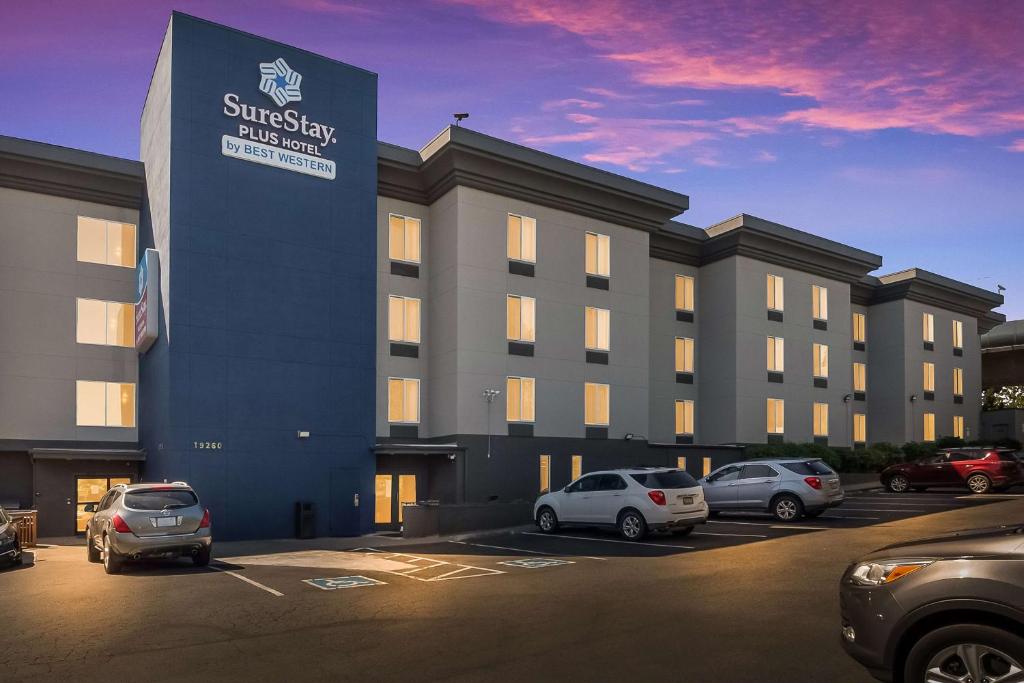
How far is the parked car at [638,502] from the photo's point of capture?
20.7 m

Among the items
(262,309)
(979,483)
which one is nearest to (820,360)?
(979,483)

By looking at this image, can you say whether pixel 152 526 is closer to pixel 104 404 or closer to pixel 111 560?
pixel 111 560

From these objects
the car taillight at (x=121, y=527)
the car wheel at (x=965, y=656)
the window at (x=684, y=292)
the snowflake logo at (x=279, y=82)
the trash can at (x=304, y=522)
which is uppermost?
the snowflake logo at (x=279, y=82)

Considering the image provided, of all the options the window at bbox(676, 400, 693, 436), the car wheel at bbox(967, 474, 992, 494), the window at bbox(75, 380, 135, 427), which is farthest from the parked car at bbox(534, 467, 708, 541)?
the window at bbox(676, 400, 693, 436)

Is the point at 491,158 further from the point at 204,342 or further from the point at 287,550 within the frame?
the point at 287,550

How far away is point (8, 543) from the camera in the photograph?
1856 cm

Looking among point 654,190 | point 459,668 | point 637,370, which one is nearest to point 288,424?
point 637,370

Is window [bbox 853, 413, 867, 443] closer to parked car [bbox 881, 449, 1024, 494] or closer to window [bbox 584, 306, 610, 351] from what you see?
parked car [bbox 881, 449, 1024, 494]

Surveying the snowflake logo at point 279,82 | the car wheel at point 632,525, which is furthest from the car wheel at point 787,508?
the snowflake logo at point 279,82

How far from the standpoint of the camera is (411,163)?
31641 mm

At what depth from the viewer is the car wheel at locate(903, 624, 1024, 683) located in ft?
18.2

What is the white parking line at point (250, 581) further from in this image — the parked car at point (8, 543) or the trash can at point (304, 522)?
the trash can at point (304, 522)

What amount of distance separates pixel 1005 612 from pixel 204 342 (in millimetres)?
23980

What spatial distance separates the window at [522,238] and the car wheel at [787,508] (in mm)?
12679
